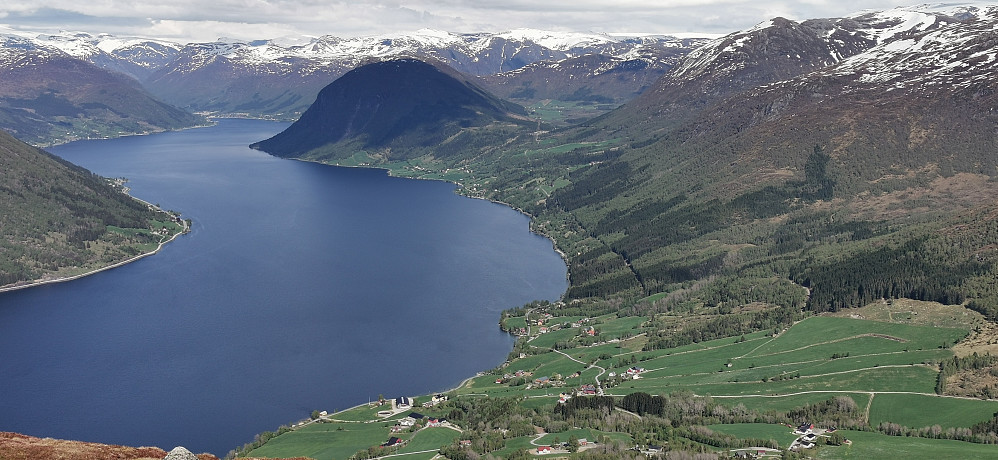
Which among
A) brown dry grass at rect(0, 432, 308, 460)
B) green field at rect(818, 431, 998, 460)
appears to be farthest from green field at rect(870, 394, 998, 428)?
brown dry grass at rect(0, 432, 308, 460)

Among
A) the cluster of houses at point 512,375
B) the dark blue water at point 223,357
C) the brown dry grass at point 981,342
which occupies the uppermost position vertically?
→ the brown dry grass at point 981,342

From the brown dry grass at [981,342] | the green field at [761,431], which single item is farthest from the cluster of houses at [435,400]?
the brown dry grass at [981,342]

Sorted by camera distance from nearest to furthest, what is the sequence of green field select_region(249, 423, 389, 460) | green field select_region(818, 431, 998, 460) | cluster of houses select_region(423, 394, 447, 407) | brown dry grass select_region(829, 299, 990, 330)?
green field select_region(818, 431, 998, 460) < green field select_region(249, 423, 389, 460) < cluster of houses select_region(423, 394, 447, 407) < brown dry grass select_region(829, 299, 990, 330)

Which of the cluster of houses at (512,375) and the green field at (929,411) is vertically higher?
the green field at (929,411)

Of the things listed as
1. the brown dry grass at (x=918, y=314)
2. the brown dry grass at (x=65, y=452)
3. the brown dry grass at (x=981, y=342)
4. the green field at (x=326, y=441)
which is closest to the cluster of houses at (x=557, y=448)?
the green field at (x=326, y=441)

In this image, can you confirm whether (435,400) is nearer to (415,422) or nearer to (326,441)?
(415,422)

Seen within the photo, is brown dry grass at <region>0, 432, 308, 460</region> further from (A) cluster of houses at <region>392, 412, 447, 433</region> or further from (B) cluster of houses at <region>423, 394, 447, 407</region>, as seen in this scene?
(B) cluster of houses at <region>423, 394, 447, 407</region>

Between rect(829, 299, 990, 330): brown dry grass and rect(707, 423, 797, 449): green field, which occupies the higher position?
rect(829, 299, 990, 330): brown dry grass

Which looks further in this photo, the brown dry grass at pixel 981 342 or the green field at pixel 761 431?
the brown dry grass at pixel 981 342

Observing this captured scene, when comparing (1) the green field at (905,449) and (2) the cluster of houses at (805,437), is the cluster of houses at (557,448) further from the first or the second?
(1) the green field at (905,449)

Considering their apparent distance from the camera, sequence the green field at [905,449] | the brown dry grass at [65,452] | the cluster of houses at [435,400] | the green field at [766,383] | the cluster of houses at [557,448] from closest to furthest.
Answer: the brown dry grass at [65,452], the green field at [905,449], the cluster of houses at [557,448], the green field at [766,383], the cluster of houses at [435,400]

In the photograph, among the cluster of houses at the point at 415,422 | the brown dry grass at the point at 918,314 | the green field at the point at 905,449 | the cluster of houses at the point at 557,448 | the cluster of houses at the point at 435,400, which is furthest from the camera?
the brown dry grass at the point at 918,314

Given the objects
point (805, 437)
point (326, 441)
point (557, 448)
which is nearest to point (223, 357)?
point (326, 441)
